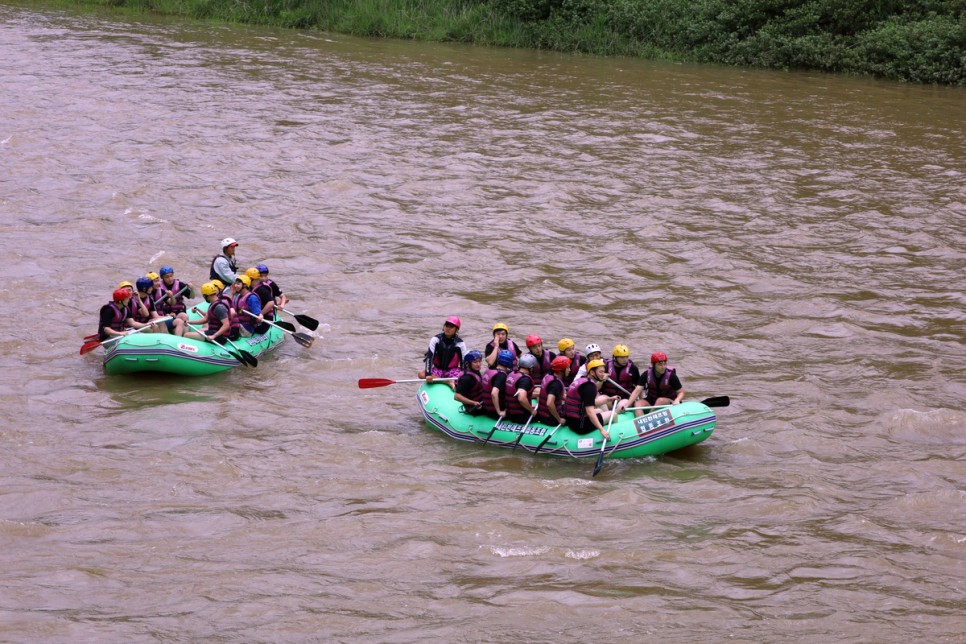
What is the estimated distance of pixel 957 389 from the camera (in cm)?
1291

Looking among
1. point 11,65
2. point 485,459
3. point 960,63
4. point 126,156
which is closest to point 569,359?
point 485,459

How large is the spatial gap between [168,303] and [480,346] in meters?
4.05

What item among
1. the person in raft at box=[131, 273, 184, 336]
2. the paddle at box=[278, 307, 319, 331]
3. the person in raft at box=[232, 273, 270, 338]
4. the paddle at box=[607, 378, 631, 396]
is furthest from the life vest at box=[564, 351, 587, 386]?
the person in raft at box=[131, 273, 184, 336]

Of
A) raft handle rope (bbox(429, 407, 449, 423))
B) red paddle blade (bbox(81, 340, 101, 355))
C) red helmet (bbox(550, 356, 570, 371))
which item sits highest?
red helmet (bbox(550, 356, 570, 371))

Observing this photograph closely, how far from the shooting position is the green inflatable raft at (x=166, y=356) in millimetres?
13133

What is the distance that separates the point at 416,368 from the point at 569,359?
2838mm

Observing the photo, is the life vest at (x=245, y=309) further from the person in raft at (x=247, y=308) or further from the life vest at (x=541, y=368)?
the life vest at (x=541, y=368)

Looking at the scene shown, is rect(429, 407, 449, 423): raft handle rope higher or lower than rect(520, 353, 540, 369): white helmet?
lower

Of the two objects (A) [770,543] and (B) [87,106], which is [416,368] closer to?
(A) [770,543]

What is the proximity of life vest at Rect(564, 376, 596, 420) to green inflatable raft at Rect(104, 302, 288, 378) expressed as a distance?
4.60m

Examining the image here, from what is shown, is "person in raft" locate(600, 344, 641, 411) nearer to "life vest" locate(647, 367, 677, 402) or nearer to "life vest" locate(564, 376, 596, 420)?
"life vest" locate(647, 367, 677, 402)

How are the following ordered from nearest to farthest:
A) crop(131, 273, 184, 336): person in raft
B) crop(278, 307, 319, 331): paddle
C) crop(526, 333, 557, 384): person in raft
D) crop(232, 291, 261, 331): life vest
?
crop(526, 333, 557, 384): person in raft < crop(131, 273, 184, 336): person in raft < crop(232, 291, 261, 331): life vest < crop(278, 307, 319, 331): paddle

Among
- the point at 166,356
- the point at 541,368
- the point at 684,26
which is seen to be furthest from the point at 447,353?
the point at 684,26

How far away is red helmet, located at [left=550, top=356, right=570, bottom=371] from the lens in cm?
1150
